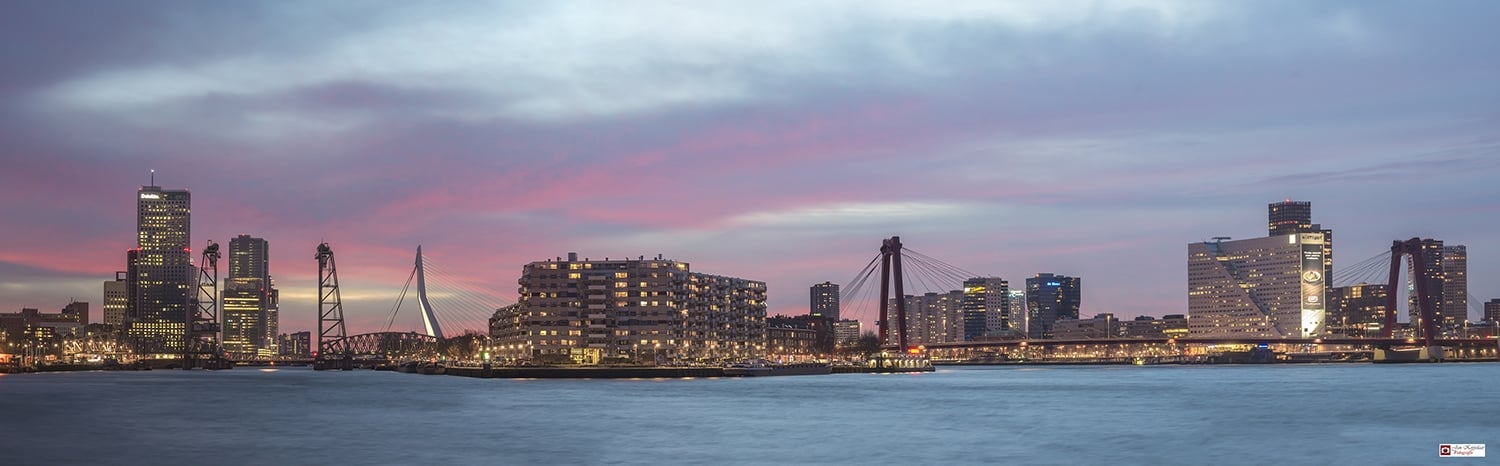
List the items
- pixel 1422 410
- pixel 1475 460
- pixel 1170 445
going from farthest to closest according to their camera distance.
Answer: pixel 1422 410 < pixel 1170 445 < pixel 1475 460

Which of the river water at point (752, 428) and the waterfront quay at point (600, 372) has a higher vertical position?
the river water at point (752, 428)

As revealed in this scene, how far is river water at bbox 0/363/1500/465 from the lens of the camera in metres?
58.5

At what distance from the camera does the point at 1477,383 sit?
144000 millimetres

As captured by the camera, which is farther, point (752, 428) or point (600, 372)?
point (600, 372)

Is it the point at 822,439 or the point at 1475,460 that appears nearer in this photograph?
the point at 1475,460

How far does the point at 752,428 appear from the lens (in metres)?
73.9

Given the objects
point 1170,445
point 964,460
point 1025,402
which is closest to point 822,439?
point 964,460

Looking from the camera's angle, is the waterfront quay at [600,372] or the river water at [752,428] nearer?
the river water at [752,428]

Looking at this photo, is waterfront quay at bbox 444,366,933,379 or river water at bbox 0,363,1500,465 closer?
river water at bbox 0,363,1500,465

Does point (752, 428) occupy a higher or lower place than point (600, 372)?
higher

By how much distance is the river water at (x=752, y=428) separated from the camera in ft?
192

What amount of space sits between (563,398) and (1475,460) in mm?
68134

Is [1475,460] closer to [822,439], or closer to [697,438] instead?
[822,439]

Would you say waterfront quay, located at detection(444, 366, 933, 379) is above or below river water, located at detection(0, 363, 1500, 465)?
below
